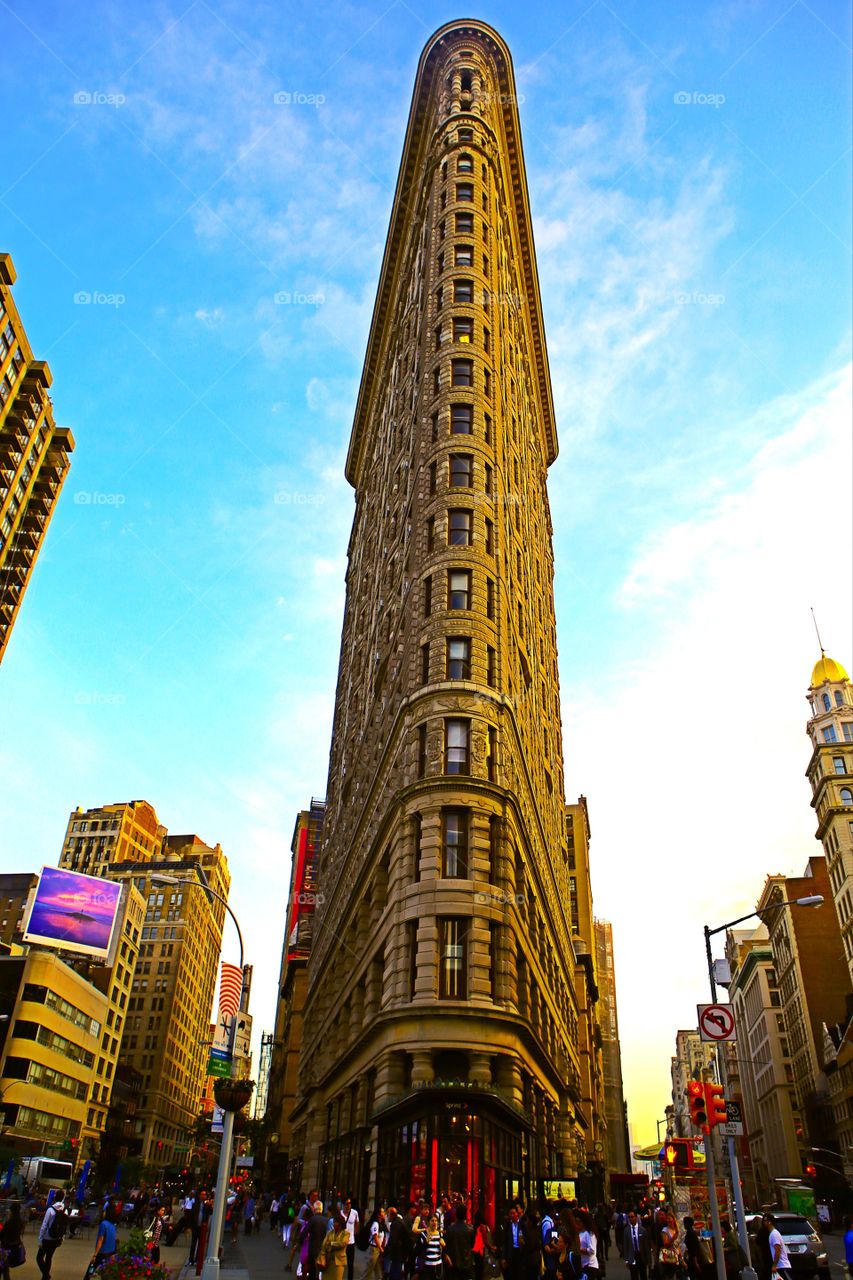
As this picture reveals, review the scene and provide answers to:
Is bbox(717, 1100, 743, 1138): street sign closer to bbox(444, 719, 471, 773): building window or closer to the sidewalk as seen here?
the sidewalk

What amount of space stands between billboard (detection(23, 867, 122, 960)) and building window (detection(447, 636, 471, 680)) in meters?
69.2

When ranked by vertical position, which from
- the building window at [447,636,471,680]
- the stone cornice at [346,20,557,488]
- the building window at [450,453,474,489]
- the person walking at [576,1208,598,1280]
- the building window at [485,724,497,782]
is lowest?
the person walking at [576,1208,598,1280]

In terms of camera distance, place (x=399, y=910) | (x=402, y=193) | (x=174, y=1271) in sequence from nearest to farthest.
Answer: (x=174, y=1271) → (x=399, y=910) → (x=402, y=193)

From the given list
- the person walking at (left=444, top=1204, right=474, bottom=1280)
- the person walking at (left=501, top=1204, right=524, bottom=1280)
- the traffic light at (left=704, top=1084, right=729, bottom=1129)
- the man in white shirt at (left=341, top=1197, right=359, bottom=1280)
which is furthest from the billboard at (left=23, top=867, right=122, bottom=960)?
the traffic light at (left=704, top=1084, right=729, bottom=1129)

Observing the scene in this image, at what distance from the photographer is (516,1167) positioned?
3036 centimetres

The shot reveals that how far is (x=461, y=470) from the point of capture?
41.3 metres

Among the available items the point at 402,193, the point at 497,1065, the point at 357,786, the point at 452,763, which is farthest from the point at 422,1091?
the point at 402,193

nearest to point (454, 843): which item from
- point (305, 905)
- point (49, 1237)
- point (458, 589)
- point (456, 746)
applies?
point (456, 746)

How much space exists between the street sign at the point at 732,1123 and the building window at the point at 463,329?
36.7 m

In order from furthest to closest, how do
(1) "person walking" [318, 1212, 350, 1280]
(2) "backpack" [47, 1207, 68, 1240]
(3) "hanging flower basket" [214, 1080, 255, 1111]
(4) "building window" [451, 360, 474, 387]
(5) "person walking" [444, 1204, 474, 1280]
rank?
(4) "building window" [451, 360, 474, 387] < (2) "backpack" [47, 1207, 68, 1240] < (3) "hanging flower basket" [214, 1080, 255, 1111] < (1) "person walking" [318, 1212, 350, 1280] < (5) "person walking" [444, 1204, 474, 1280]

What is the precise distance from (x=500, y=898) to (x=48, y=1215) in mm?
15573

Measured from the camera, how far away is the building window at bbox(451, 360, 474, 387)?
44697 mm

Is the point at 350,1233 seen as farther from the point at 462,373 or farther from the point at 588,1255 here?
the point at 462,373

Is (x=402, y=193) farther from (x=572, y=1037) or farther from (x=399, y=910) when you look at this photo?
(x=572, y=1037)
